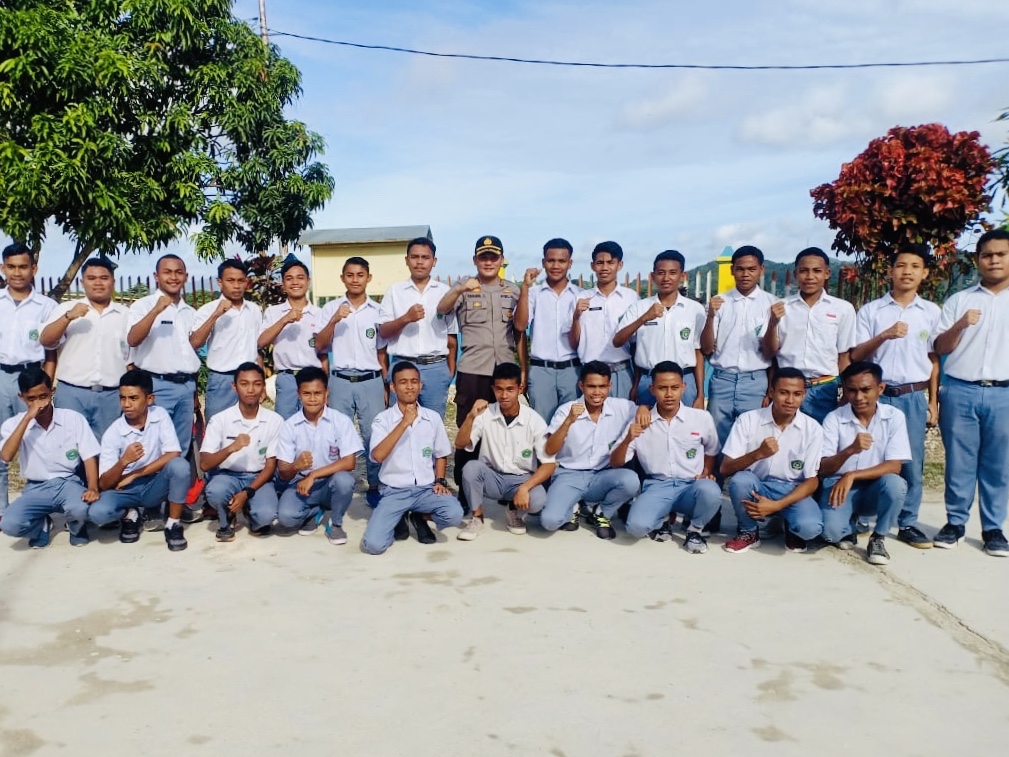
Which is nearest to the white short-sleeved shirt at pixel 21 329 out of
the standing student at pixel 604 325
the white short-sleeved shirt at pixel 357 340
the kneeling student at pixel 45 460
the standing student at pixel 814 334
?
the kneeling student at pixel 45 460

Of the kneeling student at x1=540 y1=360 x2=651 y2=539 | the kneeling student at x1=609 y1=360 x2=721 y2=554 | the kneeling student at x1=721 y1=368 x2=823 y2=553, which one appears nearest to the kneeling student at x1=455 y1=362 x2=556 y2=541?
the kneeling student at x1=540 y1=360 x2=651 y2=539

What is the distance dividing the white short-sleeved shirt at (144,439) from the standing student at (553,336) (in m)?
2.29

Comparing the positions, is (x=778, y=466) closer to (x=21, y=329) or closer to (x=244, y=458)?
(x=244, y=458)

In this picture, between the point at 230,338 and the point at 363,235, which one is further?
the point at 363,235

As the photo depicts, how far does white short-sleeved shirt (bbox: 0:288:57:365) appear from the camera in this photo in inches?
190

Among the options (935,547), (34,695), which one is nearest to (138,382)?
(34,695)

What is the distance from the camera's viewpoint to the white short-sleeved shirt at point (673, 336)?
16.4 ft


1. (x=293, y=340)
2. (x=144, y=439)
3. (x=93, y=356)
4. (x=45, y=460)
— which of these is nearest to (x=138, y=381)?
(x=144, y=439)

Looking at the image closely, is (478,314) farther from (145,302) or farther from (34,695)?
(34,695)

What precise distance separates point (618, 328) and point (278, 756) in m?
3.50

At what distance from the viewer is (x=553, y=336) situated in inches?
206

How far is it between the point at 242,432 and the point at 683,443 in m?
2.70

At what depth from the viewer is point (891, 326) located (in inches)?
179

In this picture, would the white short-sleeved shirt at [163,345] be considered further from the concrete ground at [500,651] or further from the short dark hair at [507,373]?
the short dark hair at [507,373]
